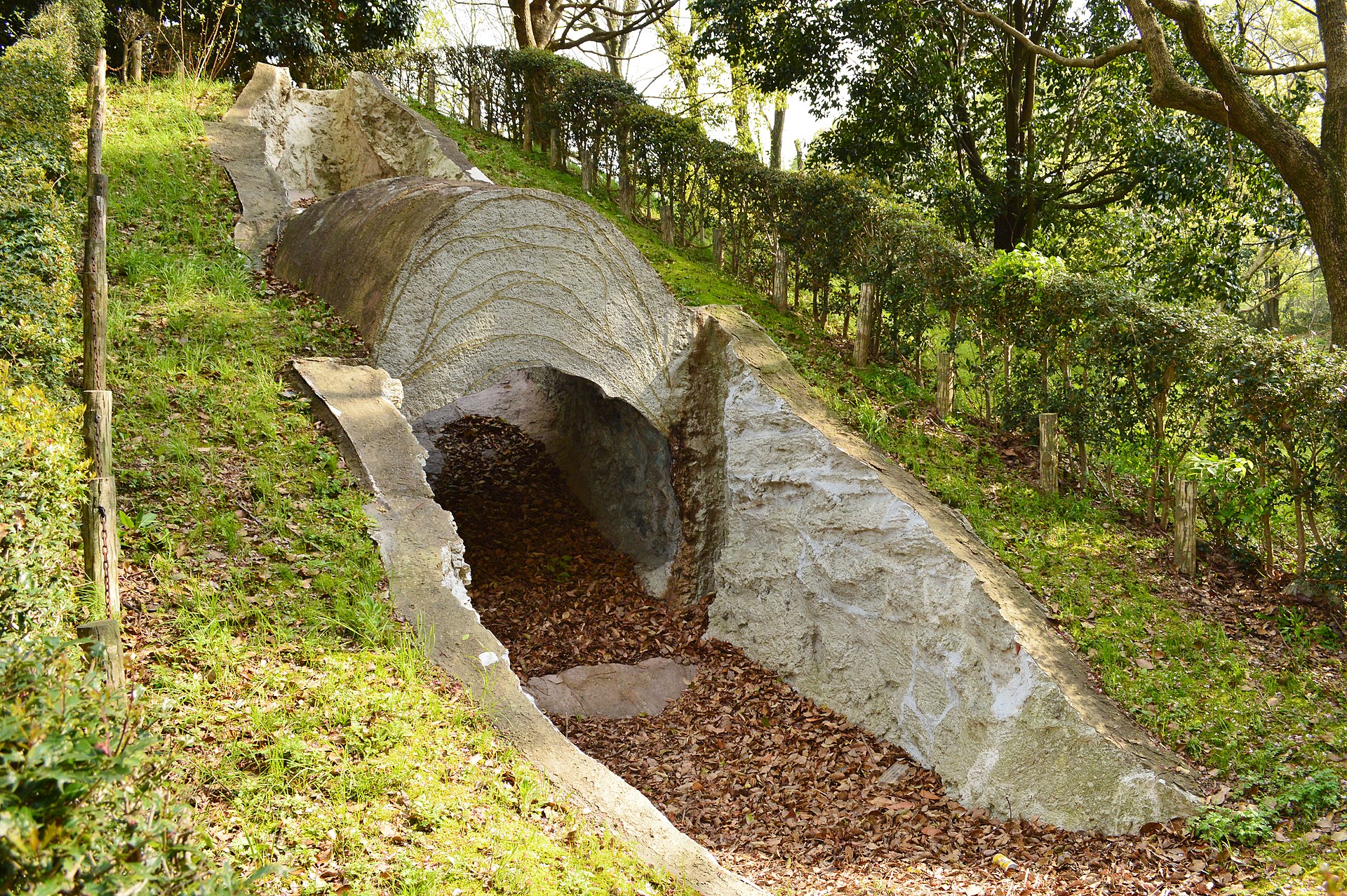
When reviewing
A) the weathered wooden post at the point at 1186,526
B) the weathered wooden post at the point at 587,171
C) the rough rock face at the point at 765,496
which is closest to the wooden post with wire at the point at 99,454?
the rough rock face at the point at 765,496

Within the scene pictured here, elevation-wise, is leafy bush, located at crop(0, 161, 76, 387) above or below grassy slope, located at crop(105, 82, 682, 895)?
above

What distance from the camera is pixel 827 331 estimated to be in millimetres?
11539

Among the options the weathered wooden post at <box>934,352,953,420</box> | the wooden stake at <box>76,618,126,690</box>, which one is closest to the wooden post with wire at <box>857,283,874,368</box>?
the weathered wooden post at <box>934,352,953,420</box>

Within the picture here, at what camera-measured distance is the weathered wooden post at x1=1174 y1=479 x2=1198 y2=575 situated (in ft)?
25.1

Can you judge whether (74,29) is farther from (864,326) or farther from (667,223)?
(864,326)

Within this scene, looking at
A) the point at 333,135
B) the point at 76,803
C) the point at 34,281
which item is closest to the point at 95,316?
the point at 34,281

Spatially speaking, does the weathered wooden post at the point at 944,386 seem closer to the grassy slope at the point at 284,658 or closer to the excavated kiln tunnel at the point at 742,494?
the excavated kiln tunnel at the point at 742,494

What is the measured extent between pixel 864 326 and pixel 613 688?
5.12m

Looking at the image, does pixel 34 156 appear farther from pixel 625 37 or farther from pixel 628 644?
pixel 625 37

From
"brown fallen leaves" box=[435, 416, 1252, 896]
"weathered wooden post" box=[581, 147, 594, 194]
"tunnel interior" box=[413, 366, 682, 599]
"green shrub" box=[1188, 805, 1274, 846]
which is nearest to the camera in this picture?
"green shrub" box=[1188, 805, 1274, 846]

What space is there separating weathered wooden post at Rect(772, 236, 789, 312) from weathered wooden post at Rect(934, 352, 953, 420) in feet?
8.46

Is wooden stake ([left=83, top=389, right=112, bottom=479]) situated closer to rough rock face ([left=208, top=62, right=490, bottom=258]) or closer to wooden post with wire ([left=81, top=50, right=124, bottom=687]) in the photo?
wooden post with wire ([left=81, top=50, right=124, bottom=687])

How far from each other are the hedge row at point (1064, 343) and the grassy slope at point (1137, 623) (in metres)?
0.64

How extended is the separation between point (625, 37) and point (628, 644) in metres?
21.3
